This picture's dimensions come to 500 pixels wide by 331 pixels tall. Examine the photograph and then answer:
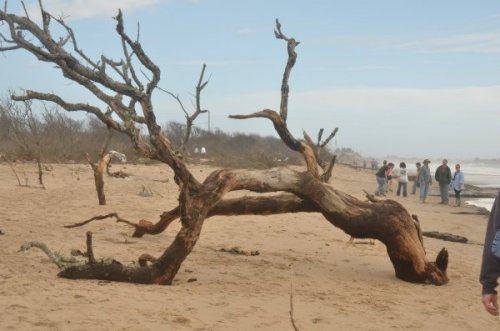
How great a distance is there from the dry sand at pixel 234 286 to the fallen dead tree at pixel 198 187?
24cm

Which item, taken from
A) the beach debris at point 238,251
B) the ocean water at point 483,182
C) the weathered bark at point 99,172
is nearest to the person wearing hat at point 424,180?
the ocean water at point 483,182

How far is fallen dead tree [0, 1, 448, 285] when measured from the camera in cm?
534

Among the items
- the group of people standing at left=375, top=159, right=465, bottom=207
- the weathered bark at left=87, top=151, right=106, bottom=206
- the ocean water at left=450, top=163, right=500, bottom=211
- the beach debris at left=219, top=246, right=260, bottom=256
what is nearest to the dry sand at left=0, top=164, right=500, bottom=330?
the beach debris at left=219, top=246, right=260, bottom=256

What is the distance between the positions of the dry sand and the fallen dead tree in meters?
0.24

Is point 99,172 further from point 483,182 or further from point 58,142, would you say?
point 483,182

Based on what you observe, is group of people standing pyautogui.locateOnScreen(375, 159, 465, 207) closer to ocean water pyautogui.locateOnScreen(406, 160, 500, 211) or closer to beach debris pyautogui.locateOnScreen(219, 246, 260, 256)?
ocean water pyautogui.locateOnScreen(406, 160, 500, 211)

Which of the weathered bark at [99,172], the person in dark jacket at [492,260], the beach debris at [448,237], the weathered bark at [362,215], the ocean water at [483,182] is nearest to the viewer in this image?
→ the person in dark jacket at [492,260]

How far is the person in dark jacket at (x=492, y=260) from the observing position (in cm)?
269

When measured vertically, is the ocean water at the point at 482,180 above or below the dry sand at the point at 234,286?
above

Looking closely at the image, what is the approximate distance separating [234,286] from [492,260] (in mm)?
3228

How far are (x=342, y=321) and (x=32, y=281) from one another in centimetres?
276

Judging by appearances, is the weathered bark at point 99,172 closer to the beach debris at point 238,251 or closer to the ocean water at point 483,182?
the beach debris at point 238,251

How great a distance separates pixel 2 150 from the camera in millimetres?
21734

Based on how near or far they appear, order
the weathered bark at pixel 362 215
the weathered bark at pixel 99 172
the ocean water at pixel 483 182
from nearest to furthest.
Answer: the weathered bark at pixel 362 215 < the weathered bark at pixel 99 172 < the ocean water at pixel 483 182
